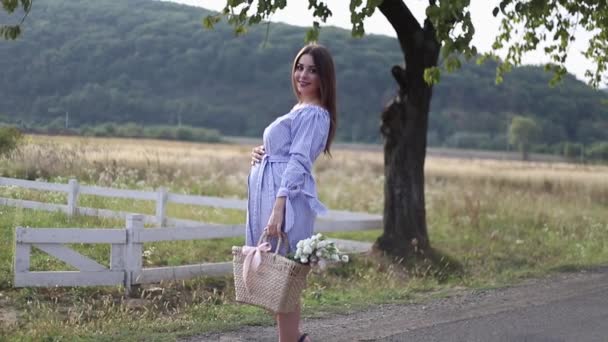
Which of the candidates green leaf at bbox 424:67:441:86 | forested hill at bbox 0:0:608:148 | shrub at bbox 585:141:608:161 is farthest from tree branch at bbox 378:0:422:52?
shrub at bbox 585:141:608:161

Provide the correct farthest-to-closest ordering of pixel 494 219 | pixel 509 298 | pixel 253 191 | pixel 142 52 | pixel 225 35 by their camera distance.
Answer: pixel 225 35
pixel 142 52
pixel 494 219
pixel 509 298
pixel 253 191

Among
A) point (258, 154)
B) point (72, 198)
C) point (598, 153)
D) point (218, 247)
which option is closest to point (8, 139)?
point (72, 198)

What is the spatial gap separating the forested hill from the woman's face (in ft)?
21.6

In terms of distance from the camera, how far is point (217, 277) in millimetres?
11227

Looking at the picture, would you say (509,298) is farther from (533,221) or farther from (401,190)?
(533,221)

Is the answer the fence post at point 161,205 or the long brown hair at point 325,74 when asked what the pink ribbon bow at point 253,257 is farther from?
the fence post at point 161,205

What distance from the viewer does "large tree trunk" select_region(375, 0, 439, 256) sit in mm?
13523

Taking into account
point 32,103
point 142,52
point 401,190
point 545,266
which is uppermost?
point 142,52

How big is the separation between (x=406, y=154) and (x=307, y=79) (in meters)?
7.93

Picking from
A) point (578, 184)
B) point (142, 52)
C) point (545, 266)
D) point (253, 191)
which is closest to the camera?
point (253, 191)

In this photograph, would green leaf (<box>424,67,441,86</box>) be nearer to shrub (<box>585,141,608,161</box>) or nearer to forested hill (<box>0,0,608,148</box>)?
forested hill (<box>0,0,608,148</box>)

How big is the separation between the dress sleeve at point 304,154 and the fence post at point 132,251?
13.8 feet

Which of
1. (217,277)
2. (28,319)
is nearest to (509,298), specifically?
(217,277)

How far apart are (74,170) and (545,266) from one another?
783 centimetres
